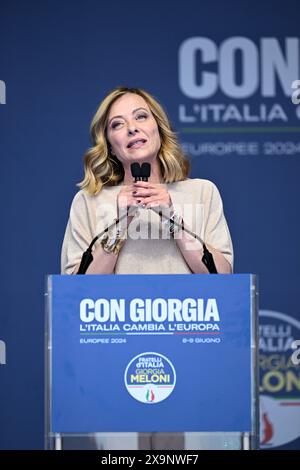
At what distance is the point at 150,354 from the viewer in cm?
251

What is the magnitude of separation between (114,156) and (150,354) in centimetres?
99

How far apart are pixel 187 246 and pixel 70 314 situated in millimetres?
593

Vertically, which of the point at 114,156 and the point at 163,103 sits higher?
the point at 163,103

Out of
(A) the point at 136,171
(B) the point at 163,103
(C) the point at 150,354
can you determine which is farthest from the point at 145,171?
(B) the point at 163,103

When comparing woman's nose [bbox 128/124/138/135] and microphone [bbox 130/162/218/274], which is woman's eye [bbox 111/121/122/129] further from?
microphone [bbox 130/162/218/274]

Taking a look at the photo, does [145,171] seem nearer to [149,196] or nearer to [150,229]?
[149,196]

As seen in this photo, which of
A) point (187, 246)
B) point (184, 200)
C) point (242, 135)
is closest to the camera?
point (187, 246)

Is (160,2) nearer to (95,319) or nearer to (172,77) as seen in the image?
(172,77)

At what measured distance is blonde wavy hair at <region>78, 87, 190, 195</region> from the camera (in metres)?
3.27

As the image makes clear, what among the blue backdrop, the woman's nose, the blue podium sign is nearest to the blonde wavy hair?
the woman's nose

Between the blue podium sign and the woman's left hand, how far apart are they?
0.45 meters

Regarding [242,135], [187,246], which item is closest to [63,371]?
[187,246]

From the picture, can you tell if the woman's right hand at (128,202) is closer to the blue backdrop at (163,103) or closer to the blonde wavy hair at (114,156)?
the blonde wavy hair at (114,156)

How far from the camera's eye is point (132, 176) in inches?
123
